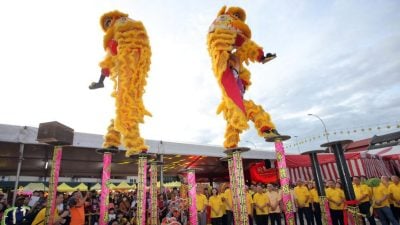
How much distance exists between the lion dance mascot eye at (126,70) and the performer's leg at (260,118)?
85.1 inches

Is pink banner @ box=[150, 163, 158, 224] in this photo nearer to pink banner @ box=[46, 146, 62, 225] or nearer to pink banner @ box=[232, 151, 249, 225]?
pink banner @ box=[46, 146, 62, 225]

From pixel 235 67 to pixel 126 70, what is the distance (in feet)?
7.48

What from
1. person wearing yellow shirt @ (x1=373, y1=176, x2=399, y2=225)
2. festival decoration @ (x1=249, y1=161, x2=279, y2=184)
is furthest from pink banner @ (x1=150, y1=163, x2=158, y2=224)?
festival decoration @ (x1=249, y1=161, x2=279, y2=184)

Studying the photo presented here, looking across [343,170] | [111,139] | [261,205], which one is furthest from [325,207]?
[111,139]

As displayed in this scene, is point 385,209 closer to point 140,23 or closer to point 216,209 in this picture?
point 216,209

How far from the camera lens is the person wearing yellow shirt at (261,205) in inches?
351

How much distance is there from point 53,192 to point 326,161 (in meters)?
14.4

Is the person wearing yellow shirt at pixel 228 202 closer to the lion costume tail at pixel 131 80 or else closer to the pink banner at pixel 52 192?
the lion costume tail at pixel 131 80

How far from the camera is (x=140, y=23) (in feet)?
18.3

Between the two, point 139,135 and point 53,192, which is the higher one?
point 139,135

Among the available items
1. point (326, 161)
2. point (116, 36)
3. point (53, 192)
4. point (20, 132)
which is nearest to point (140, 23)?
point (116, 36)

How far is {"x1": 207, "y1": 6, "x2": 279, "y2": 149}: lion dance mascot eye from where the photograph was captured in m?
4.67

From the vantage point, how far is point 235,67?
16.9 ft

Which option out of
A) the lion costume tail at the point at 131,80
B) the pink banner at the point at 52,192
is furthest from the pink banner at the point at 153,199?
the pink banner at the point at 52,192
